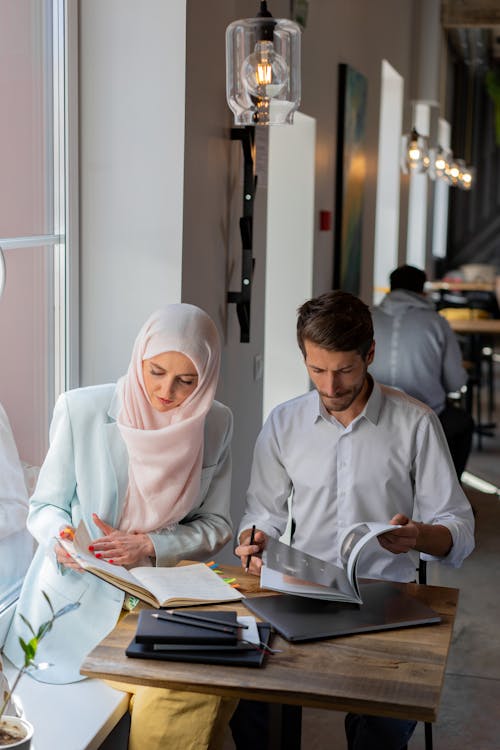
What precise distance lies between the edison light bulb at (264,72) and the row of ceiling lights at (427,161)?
5083 millimetres

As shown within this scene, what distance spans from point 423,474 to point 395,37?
585 centimetres

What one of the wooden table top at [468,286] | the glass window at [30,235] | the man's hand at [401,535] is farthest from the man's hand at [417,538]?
the wooden table top at [468,286]

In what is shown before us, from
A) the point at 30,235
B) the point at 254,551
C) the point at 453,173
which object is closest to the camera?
the point at 254,551

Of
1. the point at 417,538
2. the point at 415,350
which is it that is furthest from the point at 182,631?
the point at 415,350

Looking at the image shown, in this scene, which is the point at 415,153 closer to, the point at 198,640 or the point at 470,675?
the point at 470,675

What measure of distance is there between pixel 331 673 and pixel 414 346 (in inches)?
141

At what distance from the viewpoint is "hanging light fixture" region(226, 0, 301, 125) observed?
8.31 ft

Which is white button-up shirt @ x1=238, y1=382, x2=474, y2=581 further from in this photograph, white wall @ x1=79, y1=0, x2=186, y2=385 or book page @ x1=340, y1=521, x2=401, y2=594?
white wall @ x1=79, y1=0, x2=186, y2=385

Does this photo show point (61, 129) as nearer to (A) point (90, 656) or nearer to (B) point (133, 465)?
(B) point (133, 465)

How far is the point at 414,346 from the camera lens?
5.23 metres

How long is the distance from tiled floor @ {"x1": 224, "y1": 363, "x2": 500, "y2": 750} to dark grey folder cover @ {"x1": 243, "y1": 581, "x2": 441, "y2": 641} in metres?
1.31

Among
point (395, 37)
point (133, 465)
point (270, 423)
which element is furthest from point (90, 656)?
point (395, 37)

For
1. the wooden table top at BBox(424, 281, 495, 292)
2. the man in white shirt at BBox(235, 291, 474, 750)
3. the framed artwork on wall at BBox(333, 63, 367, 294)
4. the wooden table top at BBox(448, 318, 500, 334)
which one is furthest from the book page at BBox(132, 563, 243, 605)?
the wooden table top at BBox(424, 281, 495, 292)

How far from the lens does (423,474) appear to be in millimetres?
2510
